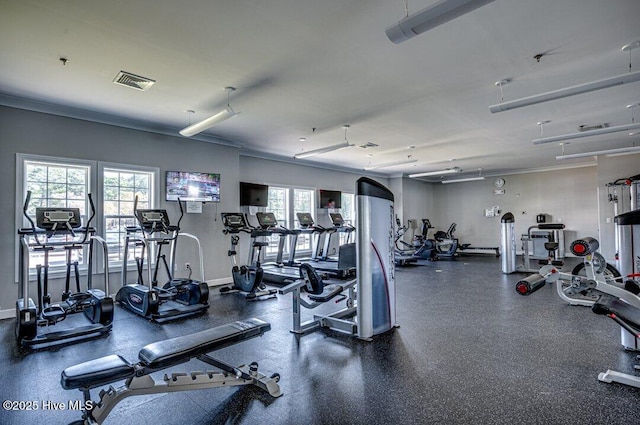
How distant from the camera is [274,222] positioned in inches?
279

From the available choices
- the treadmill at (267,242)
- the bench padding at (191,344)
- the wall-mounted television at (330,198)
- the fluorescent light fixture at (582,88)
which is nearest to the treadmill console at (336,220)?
the wall-mounted television at (330,198)

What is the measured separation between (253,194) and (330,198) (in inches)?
119

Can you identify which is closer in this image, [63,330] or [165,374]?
[165,374]

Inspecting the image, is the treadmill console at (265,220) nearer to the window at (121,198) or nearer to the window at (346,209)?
the window at (121,198)

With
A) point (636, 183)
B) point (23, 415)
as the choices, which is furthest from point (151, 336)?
point (636, 183)

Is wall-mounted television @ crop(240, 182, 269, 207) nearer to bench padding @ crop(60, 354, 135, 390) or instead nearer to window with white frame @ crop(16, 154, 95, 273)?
window with white frame @ crop(16, 154, 95, 273)

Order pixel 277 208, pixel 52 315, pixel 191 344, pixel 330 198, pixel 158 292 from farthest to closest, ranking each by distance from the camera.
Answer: pixel 330 198 < pixel 277 208 < pixel 158 292 < pixel 52 315 < pixel 191 344

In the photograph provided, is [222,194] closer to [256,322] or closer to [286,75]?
[286,75]

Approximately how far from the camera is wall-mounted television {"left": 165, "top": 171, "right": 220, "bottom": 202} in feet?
20.1

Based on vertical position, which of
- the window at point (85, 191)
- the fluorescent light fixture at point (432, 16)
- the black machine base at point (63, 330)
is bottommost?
the black machine base at point (63, 330)

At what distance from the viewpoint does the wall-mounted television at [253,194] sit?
7.61 metres

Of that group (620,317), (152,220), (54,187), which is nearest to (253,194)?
(152,220)

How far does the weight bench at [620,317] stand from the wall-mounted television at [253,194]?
6.37m

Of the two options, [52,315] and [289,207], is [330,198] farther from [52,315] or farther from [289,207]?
[52,315]
